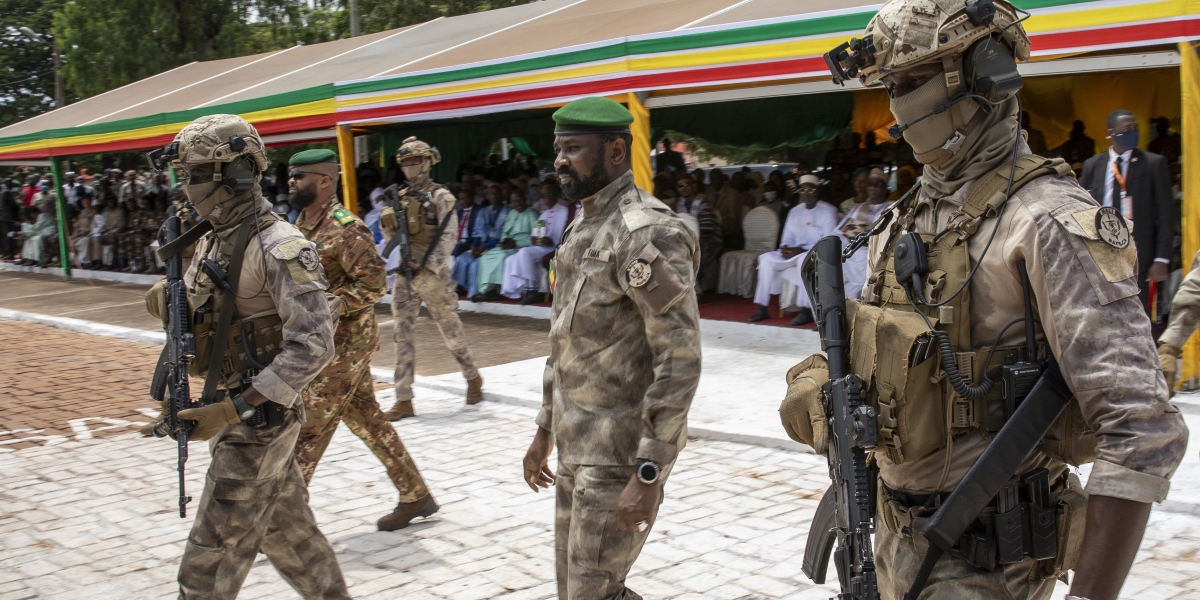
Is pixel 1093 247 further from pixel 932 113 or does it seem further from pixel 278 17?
pixel 278 17

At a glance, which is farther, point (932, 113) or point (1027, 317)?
point (932, 113)

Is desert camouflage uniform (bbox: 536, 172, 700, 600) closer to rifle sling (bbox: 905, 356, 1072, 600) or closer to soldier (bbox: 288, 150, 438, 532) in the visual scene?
rifle sling (bbox: 905, 356, 1072, 600)

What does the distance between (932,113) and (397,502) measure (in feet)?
14.5

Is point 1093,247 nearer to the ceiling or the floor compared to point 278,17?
nearer to the floor

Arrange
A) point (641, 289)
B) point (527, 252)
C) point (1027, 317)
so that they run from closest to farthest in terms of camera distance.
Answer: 1. point (1027, 317)
2. point (641, 289)
3. point (527, 252)

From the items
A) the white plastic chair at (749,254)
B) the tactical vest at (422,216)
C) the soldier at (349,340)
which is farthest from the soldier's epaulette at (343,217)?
the white plastic chair at (749,254)

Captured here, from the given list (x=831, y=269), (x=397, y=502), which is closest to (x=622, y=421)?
(x=831, y=269)

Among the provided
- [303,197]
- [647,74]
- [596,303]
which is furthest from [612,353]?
[647,74]

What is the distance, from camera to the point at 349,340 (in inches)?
216

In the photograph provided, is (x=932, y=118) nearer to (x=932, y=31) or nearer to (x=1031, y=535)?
(x=932, y=31)

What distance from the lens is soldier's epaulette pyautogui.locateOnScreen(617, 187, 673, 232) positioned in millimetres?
3037

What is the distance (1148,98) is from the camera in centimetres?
1120

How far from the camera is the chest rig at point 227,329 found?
364 centimetres

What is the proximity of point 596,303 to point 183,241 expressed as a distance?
66.8 inches
